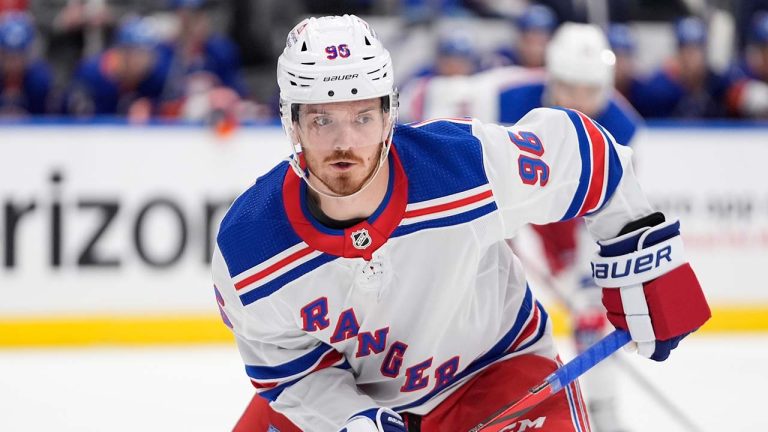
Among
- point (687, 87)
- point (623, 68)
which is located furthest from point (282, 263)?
point (687, 87)

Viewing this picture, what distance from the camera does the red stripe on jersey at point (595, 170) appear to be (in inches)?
80.0

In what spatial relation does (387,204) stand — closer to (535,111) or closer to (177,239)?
(535,111)

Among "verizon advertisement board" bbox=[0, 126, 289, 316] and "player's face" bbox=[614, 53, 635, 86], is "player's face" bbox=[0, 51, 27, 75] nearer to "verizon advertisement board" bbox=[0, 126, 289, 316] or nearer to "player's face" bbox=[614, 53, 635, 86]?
"verizon advertisement board" bbox=[0, 126, 289, 316]

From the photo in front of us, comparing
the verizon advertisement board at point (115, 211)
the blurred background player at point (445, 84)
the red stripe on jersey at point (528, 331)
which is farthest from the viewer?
the verizon advertisement board at point (115, 211)

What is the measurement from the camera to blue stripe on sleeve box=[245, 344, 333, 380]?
2043 mm

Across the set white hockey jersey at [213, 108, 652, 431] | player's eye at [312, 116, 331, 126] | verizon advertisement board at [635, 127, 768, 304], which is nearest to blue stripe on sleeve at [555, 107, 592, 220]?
white hockey jersey at [213, 108, 652, 431]

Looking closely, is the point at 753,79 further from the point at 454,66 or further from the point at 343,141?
the point at 343,141

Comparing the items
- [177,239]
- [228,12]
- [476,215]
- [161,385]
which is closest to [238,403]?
[161,385]

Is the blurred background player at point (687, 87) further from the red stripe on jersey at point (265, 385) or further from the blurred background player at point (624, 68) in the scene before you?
the red stripe on jersey at point (265, 385)

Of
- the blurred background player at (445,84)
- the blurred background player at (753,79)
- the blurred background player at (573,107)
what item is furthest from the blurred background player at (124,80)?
the blurred background player at (753,79)

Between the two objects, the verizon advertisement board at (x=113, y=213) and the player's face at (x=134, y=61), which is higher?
the player's face at (x=134, y=61)

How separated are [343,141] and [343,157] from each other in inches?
1.1


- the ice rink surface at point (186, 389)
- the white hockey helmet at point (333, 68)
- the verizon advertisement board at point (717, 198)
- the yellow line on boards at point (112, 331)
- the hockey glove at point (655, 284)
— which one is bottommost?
the ice rink surface at point (186, 389)

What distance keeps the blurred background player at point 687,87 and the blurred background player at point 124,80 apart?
250cm
